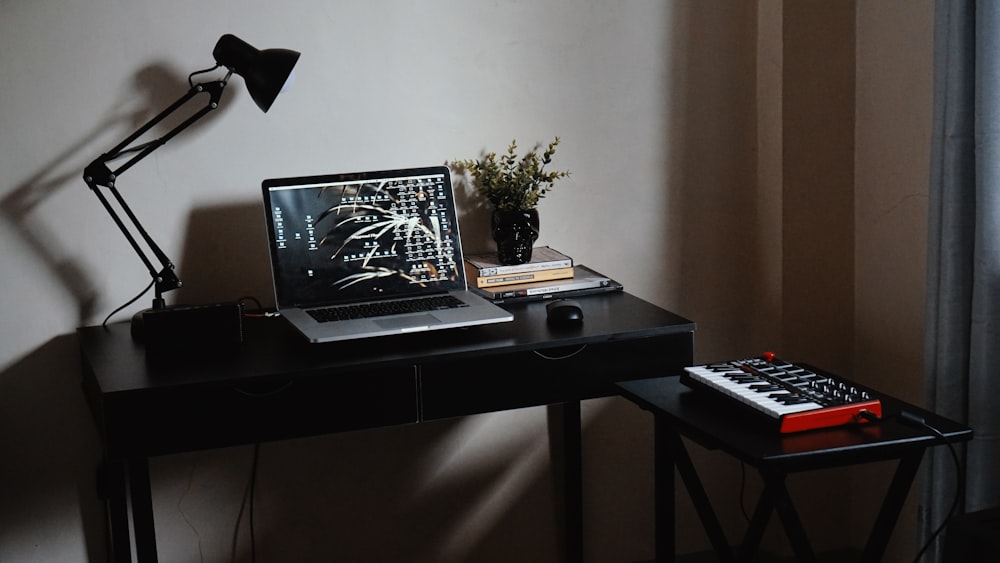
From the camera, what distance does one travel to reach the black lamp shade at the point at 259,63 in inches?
82.8

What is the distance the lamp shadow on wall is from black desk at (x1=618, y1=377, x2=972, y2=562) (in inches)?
43.6

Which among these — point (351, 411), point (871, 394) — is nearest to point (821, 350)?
point (871, 394)

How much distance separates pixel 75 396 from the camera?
225 cm

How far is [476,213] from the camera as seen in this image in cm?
248

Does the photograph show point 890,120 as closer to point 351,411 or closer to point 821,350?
point 821,350

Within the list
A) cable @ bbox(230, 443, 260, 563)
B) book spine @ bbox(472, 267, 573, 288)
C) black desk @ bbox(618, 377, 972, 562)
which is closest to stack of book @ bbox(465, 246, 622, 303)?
book spine @ bbox(472, 267, 573, 288)

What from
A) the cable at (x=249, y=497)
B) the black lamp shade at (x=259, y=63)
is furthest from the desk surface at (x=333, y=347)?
the black lamp shade at (x=259, y=63)

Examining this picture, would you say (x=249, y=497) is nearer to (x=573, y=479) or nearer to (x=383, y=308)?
(x=383, y=308)

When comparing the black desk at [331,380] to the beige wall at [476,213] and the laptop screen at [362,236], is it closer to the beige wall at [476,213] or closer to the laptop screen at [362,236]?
the laptop screen at [362,236]

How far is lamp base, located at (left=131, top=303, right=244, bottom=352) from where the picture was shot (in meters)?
1.97

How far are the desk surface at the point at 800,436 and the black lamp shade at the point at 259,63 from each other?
37.6 inches

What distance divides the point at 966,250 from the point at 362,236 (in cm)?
118

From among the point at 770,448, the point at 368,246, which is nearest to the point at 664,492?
the point at 770,448

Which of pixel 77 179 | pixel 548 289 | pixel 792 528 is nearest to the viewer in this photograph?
pixel 792 528
